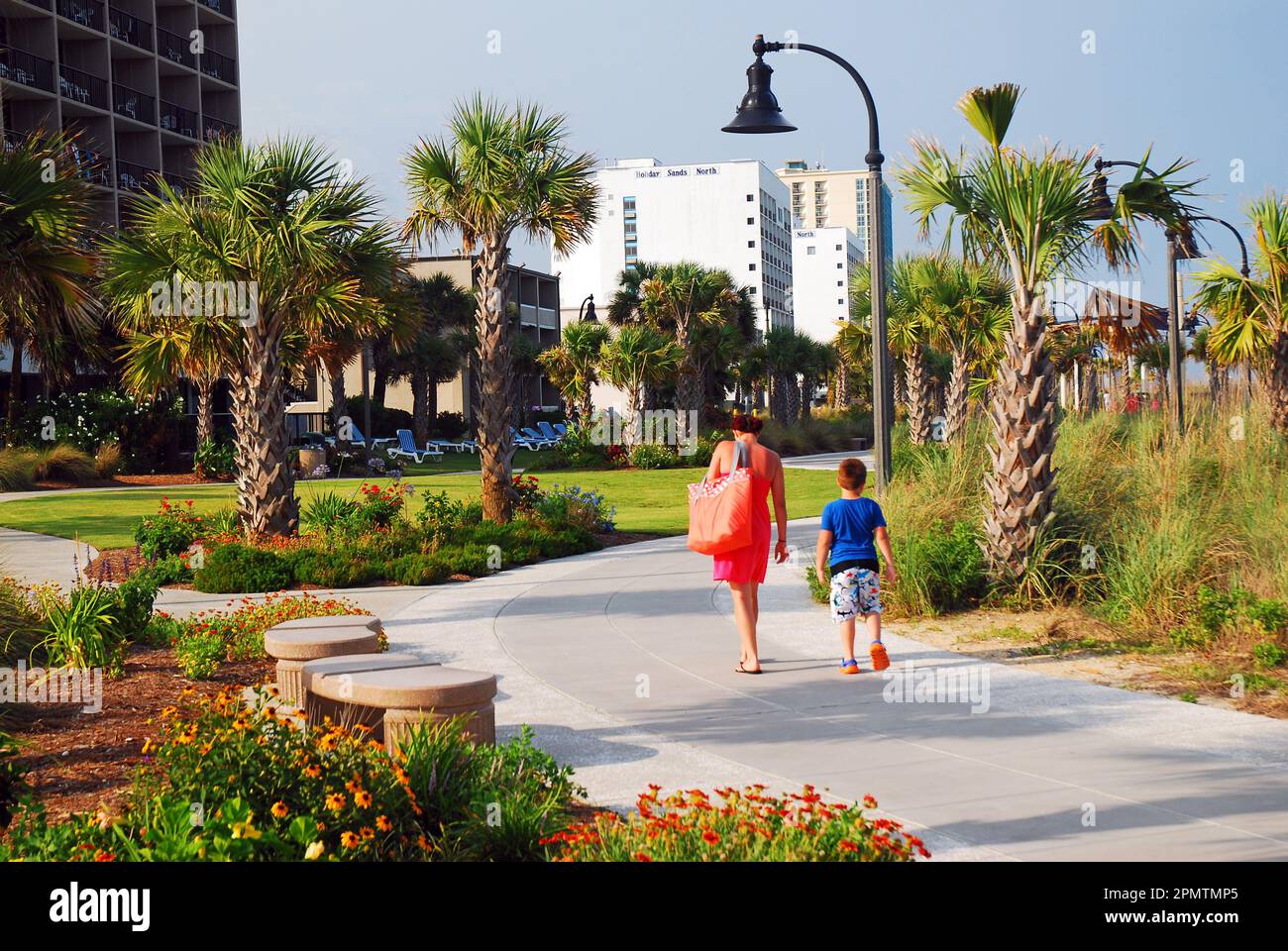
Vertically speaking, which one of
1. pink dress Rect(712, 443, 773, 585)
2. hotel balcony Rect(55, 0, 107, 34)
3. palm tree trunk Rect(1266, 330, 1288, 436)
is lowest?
pink dress Rect(712, 443, 773, 585)

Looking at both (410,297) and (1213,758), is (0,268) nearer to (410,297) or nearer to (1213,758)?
(410,297)

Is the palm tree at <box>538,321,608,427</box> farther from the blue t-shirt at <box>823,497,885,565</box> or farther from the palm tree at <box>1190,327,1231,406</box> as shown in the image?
the blue t-shirt at <box>823,497,885,565</box>

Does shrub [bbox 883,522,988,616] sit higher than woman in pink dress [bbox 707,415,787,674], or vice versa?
woman in pink dress [bbox 707,415,787,674]

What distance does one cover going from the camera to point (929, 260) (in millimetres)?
30797

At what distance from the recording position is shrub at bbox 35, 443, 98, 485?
30.7m

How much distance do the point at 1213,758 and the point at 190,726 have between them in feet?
16.2

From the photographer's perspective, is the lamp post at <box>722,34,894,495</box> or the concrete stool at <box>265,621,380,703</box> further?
the lamp post at <box>722,34,894,495</box>

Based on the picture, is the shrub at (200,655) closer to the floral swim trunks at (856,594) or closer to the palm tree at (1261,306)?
the floral swim trunks at (856,594)

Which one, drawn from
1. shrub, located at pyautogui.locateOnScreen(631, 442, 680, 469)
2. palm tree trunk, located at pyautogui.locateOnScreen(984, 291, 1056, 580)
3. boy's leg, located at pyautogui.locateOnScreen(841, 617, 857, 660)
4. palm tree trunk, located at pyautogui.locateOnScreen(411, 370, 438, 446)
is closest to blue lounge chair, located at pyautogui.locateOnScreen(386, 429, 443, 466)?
palm tree trunk, located at pyautogui.locateOnScreen(411, 370, 438, 446)

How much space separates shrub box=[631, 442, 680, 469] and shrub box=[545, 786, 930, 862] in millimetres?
32937

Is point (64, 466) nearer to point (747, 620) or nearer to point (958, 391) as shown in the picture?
point (958, 391)

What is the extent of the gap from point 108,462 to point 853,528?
28.7m
